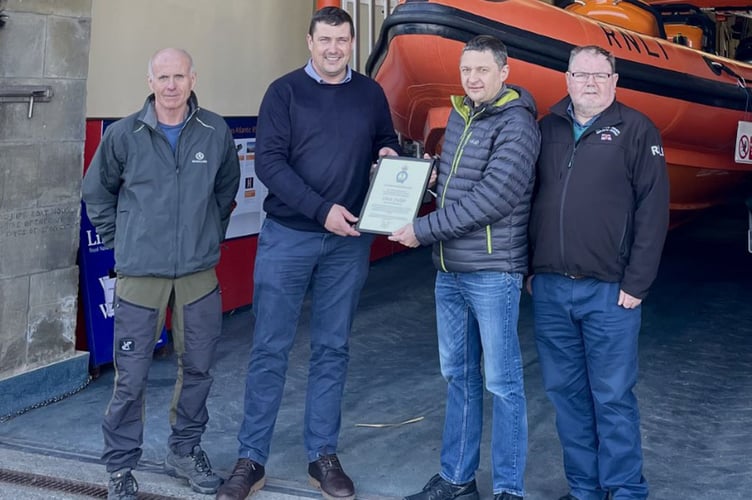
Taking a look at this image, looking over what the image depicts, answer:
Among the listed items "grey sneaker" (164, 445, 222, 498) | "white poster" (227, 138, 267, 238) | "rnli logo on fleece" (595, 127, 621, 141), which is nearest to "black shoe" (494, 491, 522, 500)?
"grey sneaker" (164, 445, 222, 498)

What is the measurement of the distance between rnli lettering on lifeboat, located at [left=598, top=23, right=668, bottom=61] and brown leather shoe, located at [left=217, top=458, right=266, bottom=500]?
251 centimetres

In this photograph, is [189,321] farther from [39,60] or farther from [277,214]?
[39,60]

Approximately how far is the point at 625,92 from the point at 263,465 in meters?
2.38

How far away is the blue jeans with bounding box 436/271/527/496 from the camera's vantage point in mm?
2572

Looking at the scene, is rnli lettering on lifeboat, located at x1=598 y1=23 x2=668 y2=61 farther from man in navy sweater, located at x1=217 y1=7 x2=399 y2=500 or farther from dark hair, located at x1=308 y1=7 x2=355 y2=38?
dark hair, located at x1=308 y1=7 x2=355 y2=38

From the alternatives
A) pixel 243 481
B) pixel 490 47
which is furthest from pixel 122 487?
pixel 490 47

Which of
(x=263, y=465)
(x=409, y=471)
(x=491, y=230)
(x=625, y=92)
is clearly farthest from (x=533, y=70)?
(x=263, y=465)

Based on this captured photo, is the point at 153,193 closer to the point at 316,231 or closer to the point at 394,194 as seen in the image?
the point at 316,231

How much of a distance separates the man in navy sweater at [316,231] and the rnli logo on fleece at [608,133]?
0.67 metres

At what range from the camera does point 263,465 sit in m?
2.86

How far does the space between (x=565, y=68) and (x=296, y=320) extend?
1.79 meters

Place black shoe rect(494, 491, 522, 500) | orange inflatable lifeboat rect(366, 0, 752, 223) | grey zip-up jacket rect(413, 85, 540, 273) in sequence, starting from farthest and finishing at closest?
orange inflatable lifeboat rect(366, 0, 752, 223)
black shoe rect(494, 491, 522, 500)
grey zip-up jacket rect(413, 85, 540, 273)

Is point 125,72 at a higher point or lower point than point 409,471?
higher

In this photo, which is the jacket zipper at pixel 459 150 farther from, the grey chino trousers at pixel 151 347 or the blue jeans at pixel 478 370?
the grey chino trousers at pixel 151 347
